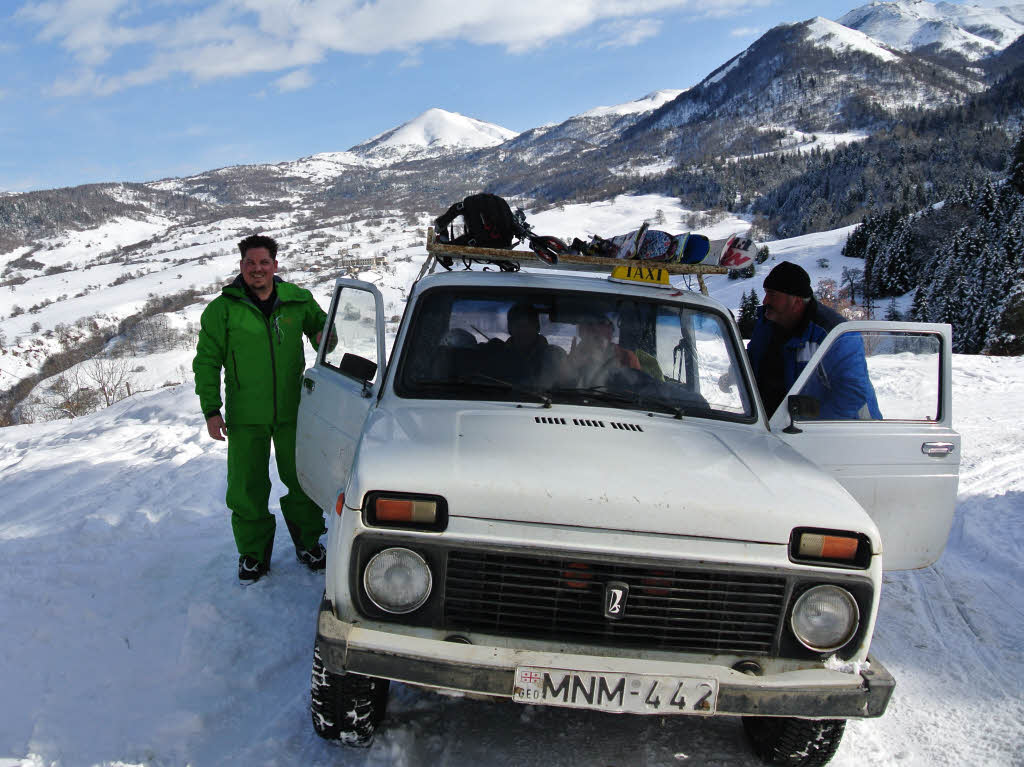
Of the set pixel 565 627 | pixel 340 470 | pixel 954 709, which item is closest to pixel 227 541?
pixel 340 470

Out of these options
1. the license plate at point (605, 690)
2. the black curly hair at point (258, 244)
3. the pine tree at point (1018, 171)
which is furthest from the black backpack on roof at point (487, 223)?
the pine tree at point (1018, 171)

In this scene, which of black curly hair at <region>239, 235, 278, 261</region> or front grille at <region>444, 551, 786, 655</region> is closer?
front grille at <region>444, 551, 786, 655</region>

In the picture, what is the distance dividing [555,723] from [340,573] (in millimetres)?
1286

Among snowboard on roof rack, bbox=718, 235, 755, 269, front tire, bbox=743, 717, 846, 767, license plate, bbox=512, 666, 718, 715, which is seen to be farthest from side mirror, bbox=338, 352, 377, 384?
front tire, bbox=743, 717, 846, 767

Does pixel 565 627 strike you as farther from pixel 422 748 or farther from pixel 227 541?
pixel 227 541

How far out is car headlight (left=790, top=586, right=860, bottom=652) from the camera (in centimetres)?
246

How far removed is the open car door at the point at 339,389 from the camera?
11.3 feet

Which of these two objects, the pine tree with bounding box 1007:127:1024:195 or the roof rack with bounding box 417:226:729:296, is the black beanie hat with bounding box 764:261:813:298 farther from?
the pine tree with bounding box 1007:127:1024:195

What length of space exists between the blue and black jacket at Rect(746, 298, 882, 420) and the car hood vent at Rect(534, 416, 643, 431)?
1.18 metres

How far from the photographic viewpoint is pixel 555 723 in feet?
9.92

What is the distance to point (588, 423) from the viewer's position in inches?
116

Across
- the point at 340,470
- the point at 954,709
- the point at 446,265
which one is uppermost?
the point at 446,265

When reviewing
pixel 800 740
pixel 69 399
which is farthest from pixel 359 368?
pixel 69 399

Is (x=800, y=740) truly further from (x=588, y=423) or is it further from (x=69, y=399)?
(x=69, y=399)
